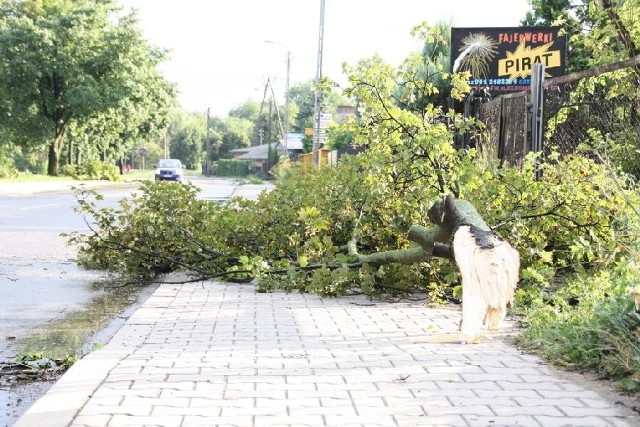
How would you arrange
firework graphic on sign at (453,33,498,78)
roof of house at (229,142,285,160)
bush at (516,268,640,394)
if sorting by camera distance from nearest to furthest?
bush at (516,268,640,394), firework graphic on sign at (453,33,498,78), roof of house at (229,142,285,160)

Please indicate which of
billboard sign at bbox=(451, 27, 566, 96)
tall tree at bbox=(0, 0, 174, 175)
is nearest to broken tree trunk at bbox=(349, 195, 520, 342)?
billboard sign at bbox=(451, 27, 566, 96)

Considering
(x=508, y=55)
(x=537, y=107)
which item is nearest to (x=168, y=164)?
(x=508, y=55)

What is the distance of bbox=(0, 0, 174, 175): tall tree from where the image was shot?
4631 cm

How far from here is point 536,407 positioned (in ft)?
13.4

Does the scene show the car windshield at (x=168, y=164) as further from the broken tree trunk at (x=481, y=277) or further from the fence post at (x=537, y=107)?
the broken tree trunk at (x=481, y=277)

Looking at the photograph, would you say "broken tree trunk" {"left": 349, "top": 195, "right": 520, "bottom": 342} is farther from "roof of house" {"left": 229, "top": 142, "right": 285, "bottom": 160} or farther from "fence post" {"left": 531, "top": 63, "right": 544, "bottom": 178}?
"roof of house" {"left": 229, "top": 142, "right": 285, "bottom": 160}

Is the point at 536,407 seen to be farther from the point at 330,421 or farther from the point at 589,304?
the point at 589,304

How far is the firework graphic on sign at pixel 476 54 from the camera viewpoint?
779 inches

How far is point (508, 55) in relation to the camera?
19.8 meters

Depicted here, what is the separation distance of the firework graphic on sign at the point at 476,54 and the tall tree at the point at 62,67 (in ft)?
Result: 102

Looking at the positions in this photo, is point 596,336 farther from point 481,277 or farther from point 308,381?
point 308,381

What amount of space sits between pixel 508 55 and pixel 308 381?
→ 54.4 ft

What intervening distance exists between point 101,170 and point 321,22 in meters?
26.8

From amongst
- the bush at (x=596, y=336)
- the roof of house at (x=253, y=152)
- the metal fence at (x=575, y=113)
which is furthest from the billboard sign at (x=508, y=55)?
the roof of house at (x=253, y=152)
